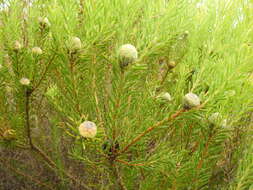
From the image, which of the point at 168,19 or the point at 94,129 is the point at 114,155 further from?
the point at 168,19

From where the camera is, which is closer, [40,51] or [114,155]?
[114,155]

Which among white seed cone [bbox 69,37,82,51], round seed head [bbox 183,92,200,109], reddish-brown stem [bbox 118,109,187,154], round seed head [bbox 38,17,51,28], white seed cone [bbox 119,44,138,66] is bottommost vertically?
reddish-brown stem [bbox 118,109,187,154]

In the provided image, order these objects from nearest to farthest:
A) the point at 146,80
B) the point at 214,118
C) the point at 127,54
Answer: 1. the point at 127,54
2. the point at 214,118
3. the point at 146,80

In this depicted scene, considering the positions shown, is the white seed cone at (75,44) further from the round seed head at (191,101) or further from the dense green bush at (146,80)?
the round seed head at (191,101)

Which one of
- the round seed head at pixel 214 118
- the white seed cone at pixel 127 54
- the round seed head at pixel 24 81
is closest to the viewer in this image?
the white seed cone at pixel 127 54

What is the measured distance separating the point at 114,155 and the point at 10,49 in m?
0.53

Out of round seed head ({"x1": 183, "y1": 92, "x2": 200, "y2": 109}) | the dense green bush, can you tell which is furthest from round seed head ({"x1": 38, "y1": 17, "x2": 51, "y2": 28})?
round seed head ({"x1": 183, "y1": 92, "x2": 200, "y2": 109})

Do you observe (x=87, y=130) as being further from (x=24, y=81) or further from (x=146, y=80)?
(x=24, y=81)

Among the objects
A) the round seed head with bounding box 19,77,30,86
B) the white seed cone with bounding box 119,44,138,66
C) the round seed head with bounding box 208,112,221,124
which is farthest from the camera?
the round seed head with bounding box 19,77,30,86

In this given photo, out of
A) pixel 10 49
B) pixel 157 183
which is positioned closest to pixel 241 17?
pixel 157 183

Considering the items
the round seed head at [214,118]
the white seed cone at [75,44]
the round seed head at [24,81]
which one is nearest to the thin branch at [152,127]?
the round seed head at [214,118]

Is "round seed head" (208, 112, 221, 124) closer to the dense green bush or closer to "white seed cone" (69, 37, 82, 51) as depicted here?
the dense green bush

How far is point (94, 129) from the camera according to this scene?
1.68ft

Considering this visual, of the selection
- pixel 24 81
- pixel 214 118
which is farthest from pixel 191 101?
pixel 24 81
